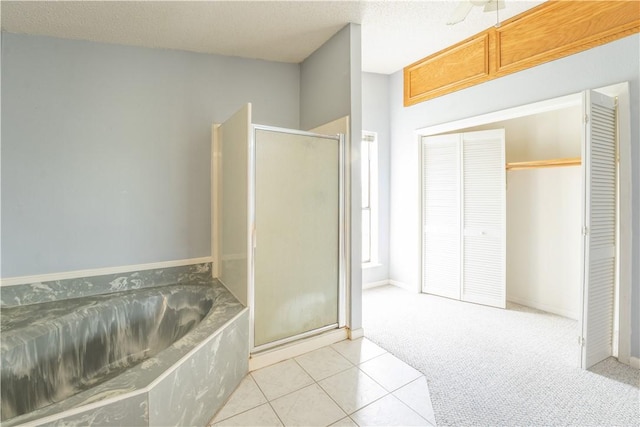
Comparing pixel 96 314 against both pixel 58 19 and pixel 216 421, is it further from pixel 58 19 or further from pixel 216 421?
pixel 58 19

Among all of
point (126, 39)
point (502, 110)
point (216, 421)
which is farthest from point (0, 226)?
point (502, 110)

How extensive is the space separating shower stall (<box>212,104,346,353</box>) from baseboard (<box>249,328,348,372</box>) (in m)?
0.05

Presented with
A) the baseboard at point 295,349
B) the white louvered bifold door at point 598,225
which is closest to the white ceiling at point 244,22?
the white louvered bifold door at point 598,225

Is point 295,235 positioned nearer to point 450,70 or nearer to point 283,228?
point 283,228

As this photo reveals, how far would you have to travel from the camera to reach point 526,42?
8.47ft

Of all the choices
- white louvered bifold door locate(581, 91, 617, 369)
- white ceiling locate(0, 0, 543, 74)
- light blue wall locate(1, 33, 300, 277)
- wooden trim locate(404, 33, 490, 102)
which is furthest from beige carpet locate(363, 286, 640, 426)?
white ceiling locate(0, 0, 543, 74)

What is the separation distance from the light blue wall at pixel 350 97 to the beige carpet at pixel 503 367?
0.57 m

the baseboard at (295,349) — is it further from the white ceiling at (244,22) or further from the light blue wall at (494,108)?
the white ceiling at (244,22)

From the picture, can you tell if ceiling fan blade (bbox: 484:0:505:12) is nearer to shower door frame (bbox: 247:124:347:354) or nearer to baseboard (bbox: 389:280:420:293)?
shower door frame (bbox: 247:124:347:354)


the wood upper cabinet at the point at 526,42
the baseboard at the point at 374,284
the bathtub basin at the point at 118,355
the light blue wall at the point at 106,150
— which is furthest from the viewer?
the baseboard at the point at 374,284

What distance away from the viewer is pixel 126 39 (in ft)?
8.07

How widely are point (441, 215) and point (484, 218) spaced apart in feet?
1.51

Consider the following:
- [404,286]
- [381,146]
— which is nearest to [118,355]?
[404,286]

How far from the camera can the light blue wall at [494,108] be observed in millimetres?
2080
